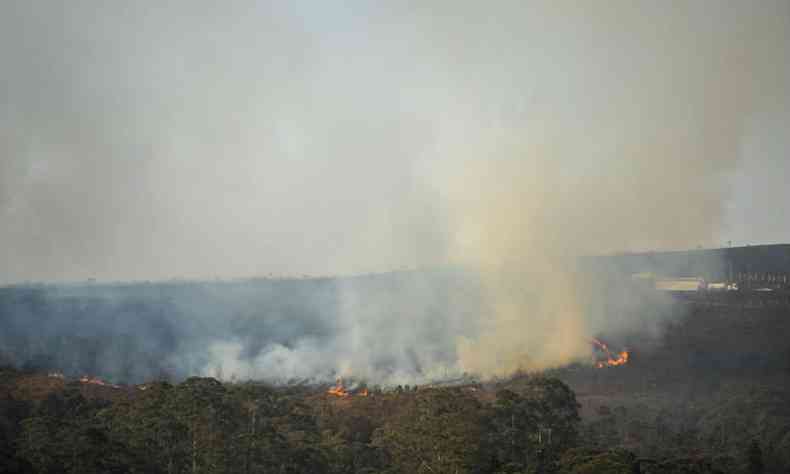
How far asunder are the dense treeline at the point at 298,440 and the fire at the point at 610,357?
47952mm

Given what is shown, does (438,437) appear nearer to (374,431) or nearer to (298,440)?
(298,440)

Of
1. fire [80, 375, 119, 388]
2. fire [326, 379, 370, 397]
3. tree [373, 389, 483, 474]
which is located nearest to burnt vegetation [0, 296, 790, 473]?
tree [373, 389, 483, 474]

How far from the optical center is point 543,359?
391 feet

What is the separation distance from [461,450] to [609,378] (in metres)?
66.3

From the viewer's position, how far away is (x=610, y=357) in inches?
4771

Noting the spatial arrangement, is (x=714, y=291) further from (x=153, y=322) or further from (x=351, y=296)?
(x=153, y=322)

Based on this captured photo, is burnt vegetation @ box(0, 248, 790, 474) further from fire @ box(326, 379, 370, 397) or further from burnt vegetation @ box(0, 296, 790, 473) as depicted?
fire @ box(326, 379, 370, 397)

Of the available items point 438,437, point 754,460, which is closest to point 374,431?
point 438,437

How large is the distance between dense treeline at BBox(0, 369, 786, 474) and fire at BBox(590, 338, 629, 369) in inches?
1888

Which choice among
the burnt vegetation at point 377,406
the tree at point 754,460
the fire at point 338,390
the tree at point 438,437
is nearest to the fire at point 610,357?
the burnt vegetation at point 377,406

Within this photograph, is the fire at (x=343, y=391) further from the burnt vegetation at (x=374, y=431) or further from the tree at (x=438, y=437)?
the tree at (x=438, y=437)

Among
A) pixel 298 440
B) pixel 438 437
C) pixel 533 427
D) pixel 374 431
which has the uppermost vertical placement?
pixel 438 437

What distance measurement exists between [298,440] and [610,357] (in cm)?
7490

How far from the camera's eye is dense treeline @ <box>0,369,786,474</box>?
46906 millimetres
